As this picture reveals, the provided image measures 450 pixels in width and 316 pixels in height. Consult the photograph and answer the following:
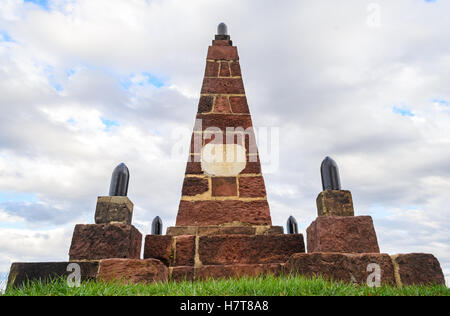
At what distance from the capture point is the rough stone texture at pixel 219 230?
3.34 metres

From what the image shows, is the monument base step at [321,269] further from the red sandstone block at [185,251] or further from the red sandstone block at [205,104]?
the red sandstone block at [205,104]

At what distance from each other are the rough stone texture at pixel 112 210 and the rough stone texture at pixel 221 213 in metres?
0.62

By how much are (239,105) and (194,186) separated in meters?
1.35

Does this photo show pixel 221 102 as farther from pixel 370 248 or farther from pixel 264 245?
pixel 370 248

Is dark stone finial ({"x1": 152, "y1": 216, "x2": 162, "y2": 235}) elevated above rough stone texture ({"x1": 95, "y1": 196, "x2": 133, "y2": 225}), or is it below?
above

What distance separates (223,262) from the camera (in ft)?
10.1

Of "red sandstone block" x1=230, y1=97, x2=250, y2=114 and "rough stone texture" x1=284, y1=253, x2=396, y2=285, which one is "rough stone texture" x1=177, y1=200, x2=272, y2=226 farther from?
"red sandstone block" x1=230, y1=97, x2=250, y2=114

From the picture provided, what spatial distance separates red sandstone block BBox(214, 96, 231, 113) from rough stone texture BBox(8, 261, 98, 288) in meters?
2.43

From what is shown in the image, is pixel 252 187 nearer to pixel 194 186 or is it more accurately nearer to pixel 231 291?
pixel 194 186

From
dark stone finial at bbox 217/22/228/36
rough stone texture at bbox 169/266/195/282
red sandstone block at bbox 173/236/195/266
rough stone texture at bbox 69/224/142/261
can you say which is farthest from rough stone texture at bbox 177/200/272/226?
dark stone finial at bbox 217/22/228/36

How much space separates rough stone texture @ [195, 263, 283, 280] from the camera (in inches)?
116

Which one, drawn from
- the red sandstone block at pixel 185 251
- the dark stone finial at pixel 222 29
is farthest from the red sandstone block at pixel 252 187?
the dark stone finial at pixel 222 29

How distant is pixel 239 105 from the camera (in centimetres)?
415
